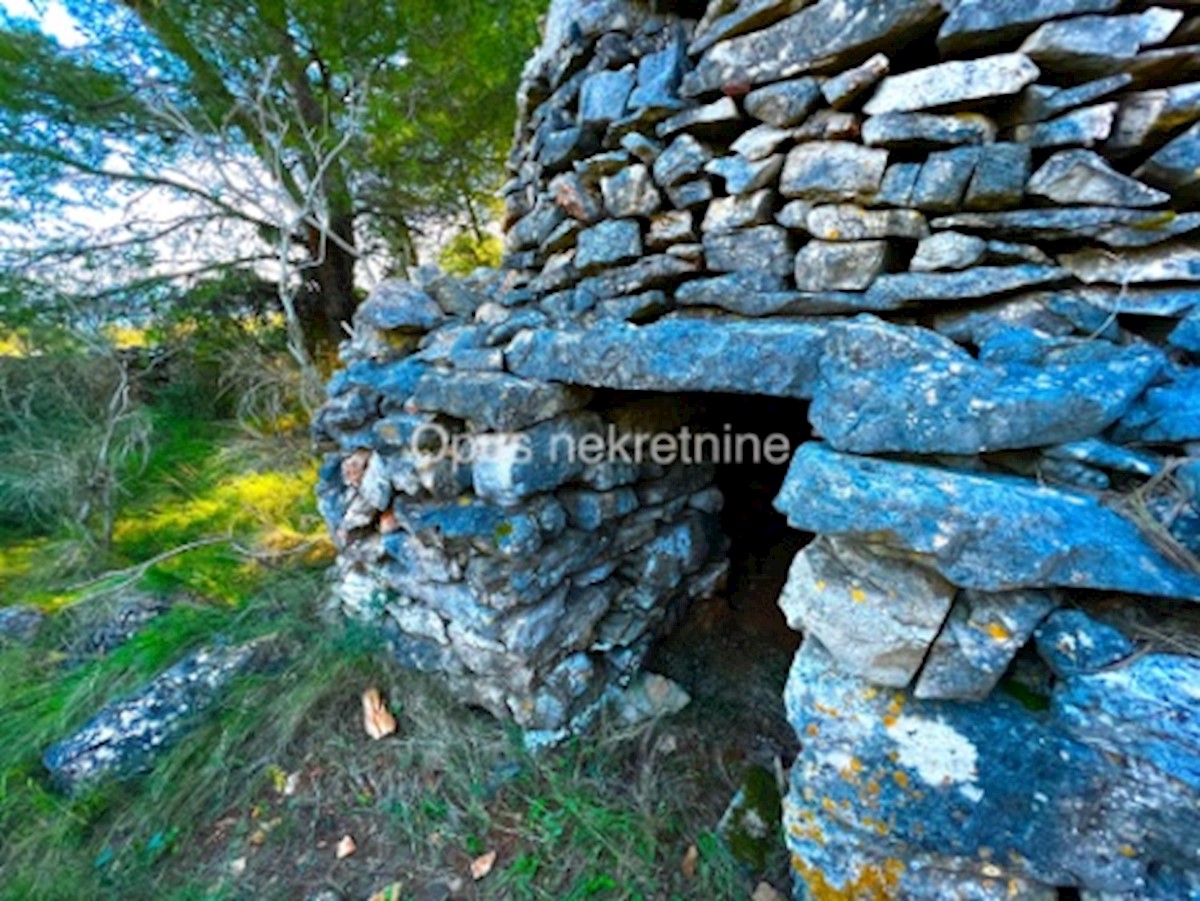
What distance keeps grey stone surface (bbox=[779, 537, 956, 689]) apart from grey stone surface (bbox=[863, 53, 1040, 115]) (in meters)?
1.23

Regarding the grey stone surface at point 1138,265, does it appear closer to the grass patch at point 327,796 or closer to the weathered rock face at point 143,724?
the grass patch at point 327,796

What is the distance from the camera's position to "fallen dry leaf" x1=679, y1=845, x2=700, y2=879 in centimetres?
191

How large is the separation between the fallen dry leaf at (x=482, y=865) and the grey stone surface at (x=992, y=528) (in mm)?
1754

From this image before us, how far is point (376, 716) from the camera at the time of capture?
243cm

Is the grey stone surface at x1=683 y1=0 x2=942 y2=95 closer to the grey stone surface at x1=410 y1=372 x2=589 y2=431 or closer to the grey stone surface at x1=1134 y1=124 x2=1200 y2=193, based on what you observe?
the grey stone surface at x1=1134 y1=124 x2=1200 y2=193

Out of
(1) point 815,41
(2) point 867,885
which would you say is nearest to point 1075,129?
(1) point 815,41

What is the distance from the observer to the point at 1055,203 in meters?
1.43

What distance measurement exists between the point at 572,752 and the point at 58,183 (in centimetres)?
581

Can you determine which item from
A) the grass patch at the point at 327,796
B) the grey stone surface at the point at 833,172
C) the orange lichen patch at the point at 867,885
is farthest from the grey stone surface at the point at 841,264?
the grass patch at the point at 327,796

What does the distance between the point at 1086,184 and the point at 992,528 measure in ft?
3.27

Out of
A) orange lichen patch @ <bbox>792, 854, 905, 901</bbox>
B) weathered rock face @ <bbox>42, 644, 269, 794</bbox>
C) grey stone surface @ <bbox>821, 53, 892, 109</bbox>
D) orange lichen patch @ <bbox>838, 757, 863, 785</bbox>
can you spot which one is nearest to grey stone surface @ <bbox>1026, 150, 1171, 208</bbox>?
grey stone surface @ <bbox>821, 53, 892, 109</bbox>

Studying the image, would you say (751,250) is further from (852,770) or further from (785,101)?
(852,770)

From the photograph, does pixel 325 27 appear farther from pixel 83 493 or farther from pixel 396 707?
pixel 396 707

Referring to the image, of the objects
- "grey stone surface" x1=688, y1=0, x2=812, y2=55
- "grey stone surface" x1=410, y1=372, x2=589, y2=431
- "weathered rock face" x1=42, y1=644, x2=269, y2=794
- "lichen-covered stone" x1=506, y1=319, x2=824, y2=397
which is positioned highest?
"grey stone surface" x1=688, y1=0, x2=812, y2=55
